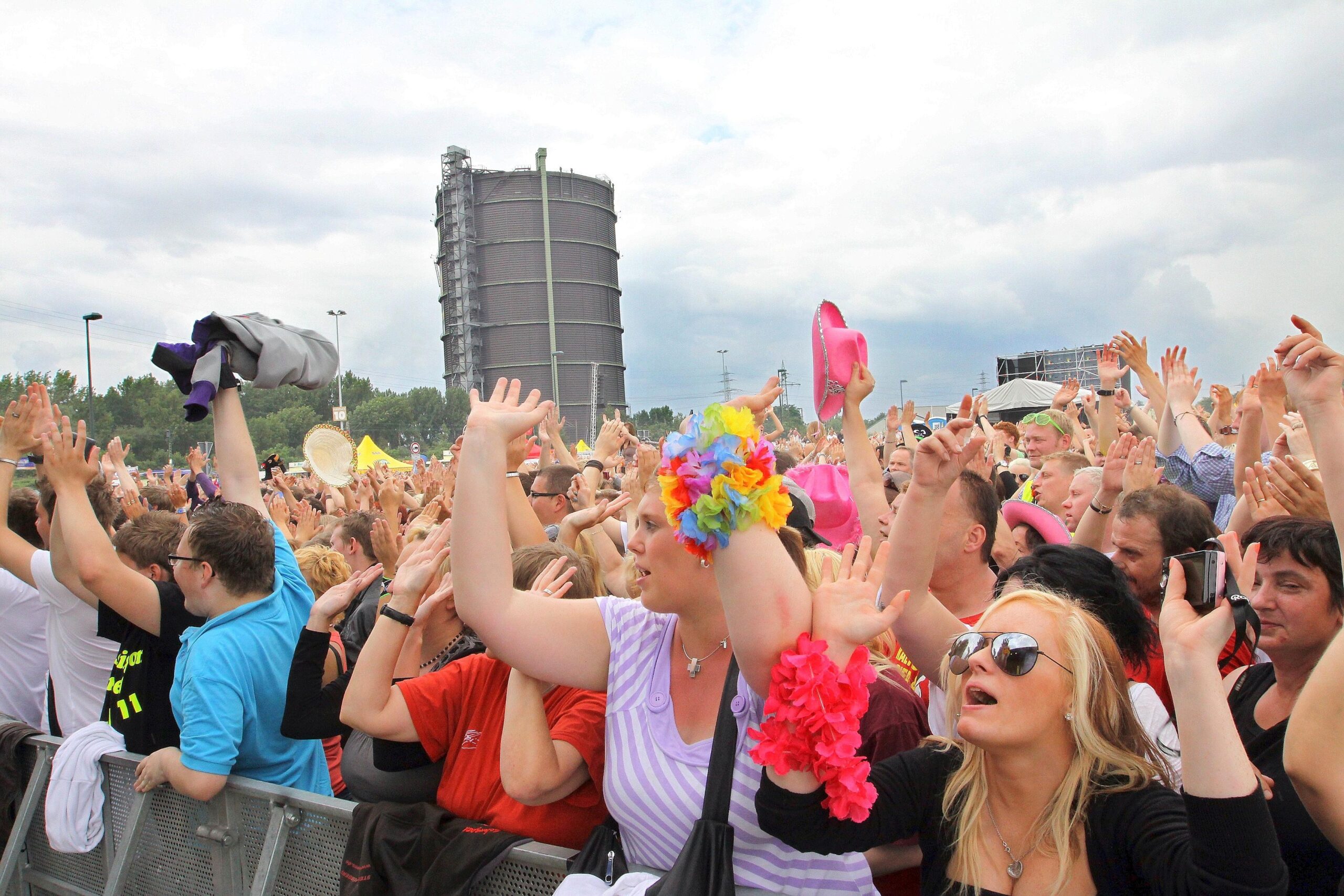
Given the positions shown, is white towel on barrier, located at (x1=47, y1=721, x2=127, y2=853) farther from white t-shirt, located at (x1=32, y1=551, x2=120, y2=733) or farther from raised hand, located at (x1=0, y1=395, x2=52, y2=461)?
raised hand, located at (x1=0, y1=395, x2=52, y2=461)

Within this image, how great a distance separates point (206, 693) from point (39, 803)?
1.64m

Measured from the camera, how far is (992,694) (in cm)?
188

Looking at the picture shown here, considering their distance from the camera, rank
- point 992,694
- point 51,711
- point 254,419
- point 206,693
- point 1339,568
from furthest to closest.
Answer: point 254,419 → point 51,711 → point 206,693 → point 1339,568 → point 992,694

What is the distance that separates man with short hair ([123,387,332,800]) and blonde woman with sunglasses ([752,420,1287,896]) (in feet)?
6.89

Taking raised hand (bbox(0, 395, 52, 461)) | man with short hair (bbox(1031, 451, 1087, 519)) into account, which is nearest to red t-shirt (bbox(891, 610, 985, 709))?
man with short hair (bbox(1031, 451, 1087, 519))

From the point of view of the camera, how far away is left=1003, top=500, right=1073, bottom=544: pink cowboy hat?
12.4 feet

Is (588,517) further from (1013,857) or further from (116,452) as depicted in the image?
(116,452)

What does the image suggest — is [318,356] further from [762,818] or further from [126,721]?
[762,818]

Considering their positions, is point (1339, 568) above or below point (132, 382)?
below

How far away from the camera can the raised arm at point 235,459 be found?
152 inches

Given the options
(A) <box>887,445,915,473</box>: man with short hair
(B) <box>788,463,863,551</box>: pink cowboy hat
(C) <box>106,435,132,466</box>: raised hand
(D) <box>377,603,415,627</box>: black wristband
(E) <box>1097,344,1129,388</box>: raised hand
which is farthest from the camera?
(C) <box>106,435,132,466</box>: raised hand

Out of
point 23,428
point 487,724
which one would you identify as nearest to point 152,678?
point 23,428

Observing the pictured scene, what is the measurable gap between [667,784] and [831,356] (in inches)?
50.8

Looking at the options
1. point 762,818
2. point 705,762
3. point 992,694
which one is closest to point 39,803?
point 705,762
